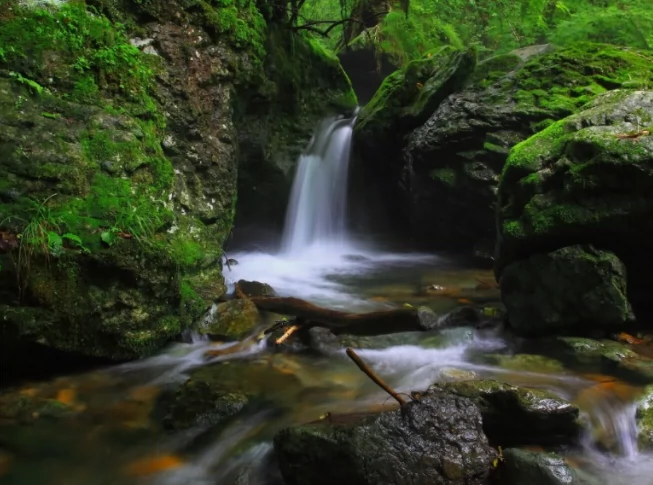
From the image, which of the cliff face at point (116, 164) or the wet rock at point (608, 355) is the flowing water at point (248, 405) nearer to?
the wet rock at point (608, 355)

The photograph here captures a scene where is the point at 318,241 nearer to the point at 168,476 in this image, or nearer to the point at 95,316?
the point at 95,316

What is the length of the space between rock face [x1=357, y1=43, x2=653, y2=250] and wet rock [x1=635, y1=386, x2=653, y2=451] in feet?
17.6

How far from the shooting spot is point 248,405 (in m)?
3.99

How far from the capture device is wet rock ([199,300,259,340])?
5.34m

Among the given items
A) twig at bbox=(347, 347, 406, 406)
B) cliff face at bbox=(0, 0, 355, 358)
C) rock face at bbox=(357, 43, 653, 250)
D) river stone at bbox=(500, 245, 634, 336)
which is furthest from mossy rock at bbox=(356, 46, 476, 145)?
twig at bbox=(347, 347, 406, 406)

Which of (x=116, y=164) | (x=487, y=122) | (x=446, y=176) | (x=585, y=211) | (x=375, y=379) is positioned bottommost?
(x=375, y=379)

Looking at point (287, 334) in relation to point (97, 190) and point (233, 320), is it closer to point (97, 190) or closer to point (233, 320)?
point (233, 320)

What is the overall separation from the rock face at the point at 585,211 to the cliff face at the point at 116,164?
3.53 meters

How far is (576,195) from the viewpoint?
4984 mm

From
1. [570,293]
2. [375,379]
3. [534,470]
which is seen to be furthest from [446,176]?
[534,470]

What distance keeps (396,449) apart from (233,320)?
3.04m

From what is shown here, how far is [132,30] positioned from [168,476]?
5.43m

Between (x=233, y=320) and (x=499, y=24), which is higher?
(x=499, y=24)

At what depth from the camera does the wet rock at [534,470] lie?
8.92 ft
